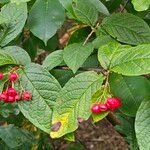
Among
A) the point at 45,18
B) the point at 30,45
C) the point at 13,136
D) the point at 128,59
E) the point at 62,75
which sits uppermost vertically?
the point at 128,59

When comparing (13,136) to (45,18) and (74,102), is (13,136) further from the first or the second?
(74,102)

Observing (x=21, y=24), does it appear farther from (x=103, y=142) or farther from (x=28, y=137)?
(x=103, y=142)

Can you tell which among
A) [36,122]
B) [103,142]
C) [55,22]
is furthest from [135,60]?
[103,142]

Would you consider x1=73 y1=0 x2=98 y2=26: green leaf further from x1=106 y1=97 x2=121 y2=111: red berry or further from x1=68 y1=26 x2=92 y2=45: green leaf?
x1=106 y1=97 x2=121 y2=111: red berry

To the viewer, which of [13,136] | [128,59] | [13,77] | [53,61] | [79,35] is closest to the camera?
[128,59]

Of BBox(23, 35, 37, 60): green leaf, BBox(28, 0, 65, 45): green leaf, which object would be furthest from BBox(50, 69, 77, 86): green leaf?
BBox(23, 35, 37, 60): green leaf

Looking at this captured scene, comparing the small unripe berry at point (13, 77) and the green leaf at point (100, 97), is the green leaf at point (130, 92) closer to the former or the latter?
the green leaf at point (100, 97)

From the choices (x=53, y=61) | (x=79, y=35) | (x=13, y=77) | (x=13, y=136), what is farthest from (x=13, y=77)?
(x=13, y=136)
